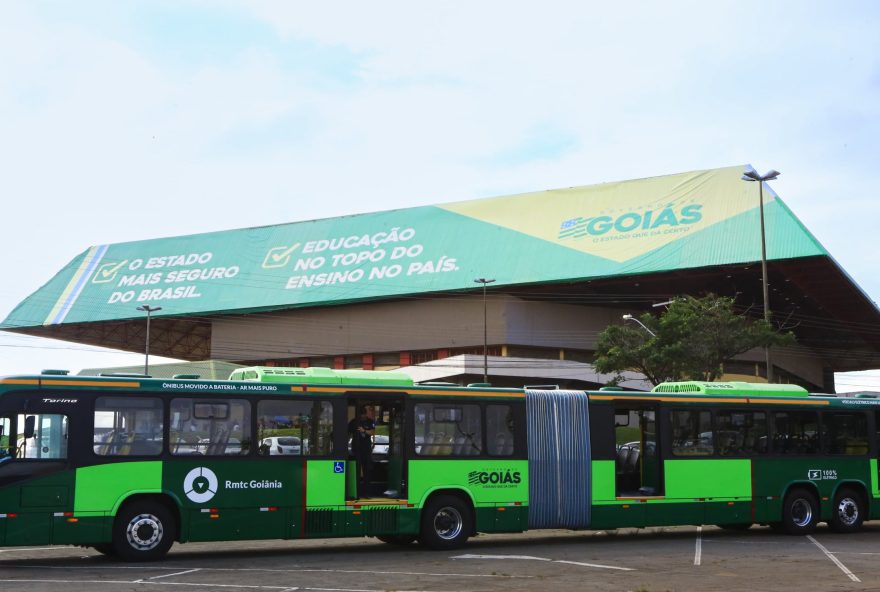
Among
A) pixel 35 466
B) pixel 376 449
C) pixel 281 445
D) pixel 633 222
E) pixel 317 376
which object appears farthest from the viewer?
pixel 633 222

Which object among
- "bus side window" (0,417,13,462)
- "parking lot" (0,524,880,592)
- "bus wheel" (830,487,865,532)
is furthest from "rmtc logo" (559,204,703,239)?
"bus side window" (0,417,13,462)

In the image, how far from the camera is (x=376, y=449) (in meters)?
18.6

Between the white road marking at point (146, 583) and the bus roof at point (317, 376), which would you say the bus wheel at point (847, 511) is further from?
the white road marking at point (146, 583)

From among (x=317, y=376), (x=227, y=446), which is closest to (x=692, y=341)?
(x=317, y=376)

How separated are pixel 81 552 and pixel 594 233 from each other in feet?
166

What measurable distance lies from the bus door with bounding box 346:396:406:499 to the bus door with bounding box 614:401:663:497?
4598 millimetres

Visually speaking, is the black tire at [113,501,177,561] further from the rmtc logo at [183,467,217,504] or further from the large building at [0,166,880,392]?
the large building at [0,166,880,392]

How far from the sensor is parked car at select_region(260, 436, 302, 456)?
56.9 ft

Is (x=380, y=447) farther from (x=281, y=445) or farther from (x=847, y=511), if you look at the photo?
(x=847, y=511)

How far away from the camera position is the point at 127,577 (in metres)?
14.0

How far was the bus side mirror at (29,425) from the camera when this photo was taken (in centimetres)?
1554

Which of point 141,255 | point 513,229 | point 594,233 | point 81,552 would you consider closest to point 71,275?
point 141,255

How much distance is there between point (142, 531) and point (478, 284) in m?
52.0

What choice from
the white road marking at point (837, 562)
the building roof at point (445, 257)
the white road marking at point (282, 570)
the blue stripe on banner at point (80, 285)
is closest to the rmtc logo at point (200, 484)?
the white road marking at point (282, 570)
